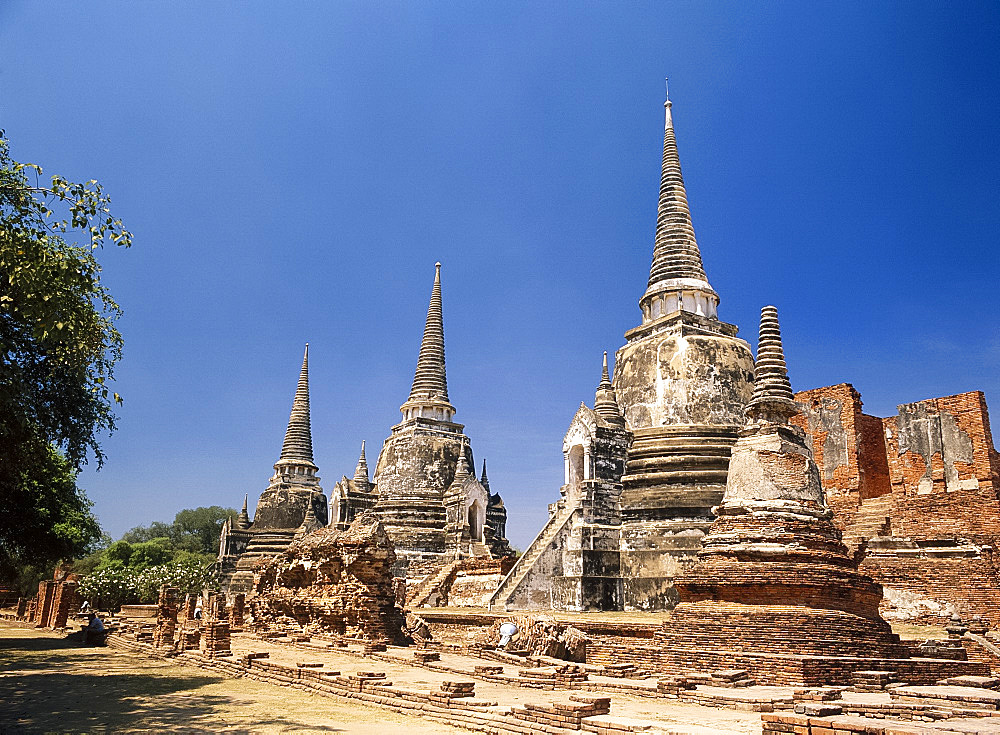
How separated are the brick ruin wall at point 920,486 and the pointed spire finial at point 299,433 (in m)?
28.3

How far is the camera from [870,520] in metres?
23.1

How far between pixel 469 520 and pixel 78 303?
2514 centimetres

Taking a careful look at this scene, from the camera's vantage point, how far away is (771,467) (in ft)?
49.3

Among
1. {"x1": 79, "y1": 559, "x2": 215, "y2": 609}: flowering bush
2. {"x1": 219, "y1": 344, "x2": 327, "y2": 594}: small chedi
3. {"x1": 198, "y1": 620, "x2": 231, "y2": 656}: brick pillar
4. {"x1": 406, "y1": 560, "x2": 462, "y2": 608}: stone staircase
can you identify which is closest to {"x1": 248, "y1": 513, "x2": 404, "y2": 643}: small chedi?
{"x1": 198, "y1": 620, "x2": 231, "y2": 656}: brick pillar

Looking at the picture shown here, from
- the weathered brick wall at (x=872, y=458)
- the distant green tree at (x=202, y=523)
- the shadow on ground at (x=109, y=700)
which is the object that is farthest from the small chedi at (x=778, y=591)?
the distant green tree at (x=202, y=523)

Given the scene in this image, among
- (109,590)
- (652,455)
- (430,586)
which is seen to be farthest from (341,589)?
(109,590)

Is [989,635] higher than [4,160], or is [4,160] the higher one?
[4,160]

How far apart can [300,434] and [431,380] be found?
11431mm

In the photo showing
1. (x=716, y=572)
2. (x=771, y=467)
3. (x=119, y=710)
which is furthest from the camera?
(x=771, y=467)

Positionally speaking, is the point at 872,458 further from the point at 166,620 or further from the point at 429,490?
the point at 166,620

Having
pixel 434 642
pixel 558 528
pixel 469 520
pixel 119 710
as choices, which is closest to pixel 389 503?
pixel 469 520

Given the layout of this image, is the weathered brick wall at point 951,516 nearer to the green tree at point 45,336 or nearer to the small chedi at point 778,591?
the small chedi at point 778,591

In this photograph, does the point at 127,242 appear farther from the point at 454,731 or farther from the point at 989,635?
the point at 989,635

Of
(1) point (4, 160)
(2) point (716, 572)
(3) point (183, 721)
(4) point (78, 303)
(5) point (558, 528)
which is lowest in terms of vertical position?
(3) point (183, 721)
